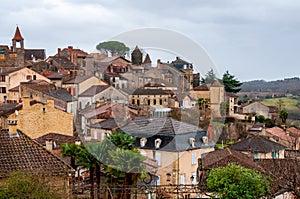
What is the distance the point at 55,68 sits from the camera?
5150 centimetres

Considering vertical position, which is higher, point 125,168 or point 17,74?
point 17,74

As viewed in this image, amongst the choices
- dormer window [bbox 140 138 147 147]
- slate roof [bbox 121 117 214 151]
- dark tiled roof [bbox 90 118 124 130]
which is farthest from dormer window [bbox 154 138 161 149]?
dark tiled roof [bbox 90 118 124 130]

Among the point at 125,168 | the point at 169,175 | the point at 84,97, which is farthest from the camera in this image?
the point at 84,97

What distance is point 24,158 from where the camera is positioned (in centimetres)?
1341

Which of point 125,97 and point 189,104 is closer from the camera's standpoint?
point 125,97

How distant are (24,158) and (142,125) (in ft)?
28.8

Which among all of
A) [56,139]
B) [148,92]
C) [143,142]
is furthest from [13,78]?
[143,142]

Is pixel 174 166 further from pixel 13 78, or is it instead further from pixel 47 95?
pixel 13 78

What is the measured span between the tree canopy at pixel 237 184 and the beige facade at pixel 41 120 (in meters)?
15.4

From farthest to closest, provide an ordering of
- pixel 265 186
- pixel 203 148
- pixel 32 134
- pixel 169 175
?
pixel 32 134 → pixel 203 148 → pixel 169 175 → pixel 265 186

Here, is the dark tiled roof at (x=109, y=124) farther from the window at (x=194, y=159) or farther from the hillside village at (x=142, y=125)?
the window at (x=194, y=159)

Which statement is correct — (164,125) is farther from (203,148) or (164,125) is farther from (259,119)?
(259,119)

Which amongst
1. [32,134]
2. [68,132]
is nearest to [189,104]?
[68,132]

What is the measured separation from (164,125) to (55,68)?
1276 inches
